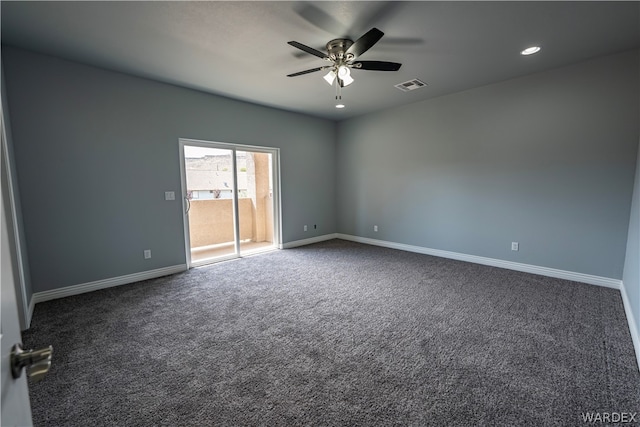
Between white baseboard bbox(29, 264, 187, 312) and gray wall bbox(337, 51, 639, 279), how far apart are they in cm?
393

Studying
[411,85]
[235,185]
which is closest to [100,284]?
[235,185]

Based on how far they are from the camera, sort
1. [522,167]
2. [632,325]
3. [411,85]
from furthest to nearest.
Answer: [411,85] → [522,167] → [632,325]

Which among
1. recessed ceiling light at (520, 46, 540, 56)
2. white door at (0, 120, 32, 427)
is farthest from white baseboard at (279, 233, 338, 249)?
white door at (0, 120, 32, 427)

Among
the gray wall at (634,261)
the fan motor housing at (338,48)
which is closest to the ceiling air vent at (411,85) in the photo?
the fan motor housing at (338,48)

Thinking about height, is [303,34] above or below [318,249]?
above

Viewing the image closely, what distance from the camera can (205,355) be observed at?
2199mm

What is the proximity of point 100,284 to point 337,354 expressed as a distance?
3.20 meters

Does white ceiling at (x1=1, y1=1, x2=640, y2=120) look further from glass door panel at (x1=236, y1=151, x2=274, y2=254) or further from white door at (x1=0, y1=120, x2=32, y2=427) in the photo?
white door at (x1=0, y1=120, x2=32, y2=427)

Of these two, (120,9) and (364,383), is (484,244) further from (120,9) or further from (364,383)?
(120,9)

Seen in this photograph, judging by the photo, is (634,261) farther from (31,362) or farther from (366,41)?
(31,362)

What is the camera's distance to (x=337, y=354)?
219 centimetres

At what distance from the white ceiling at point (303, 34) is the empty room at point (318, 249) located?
0.03 meters

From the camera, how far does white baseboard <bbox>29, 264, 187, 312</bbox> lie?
313 cm

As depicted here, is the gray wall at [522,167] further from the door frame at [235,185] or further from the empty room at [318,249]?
the door frame at [235,185]
